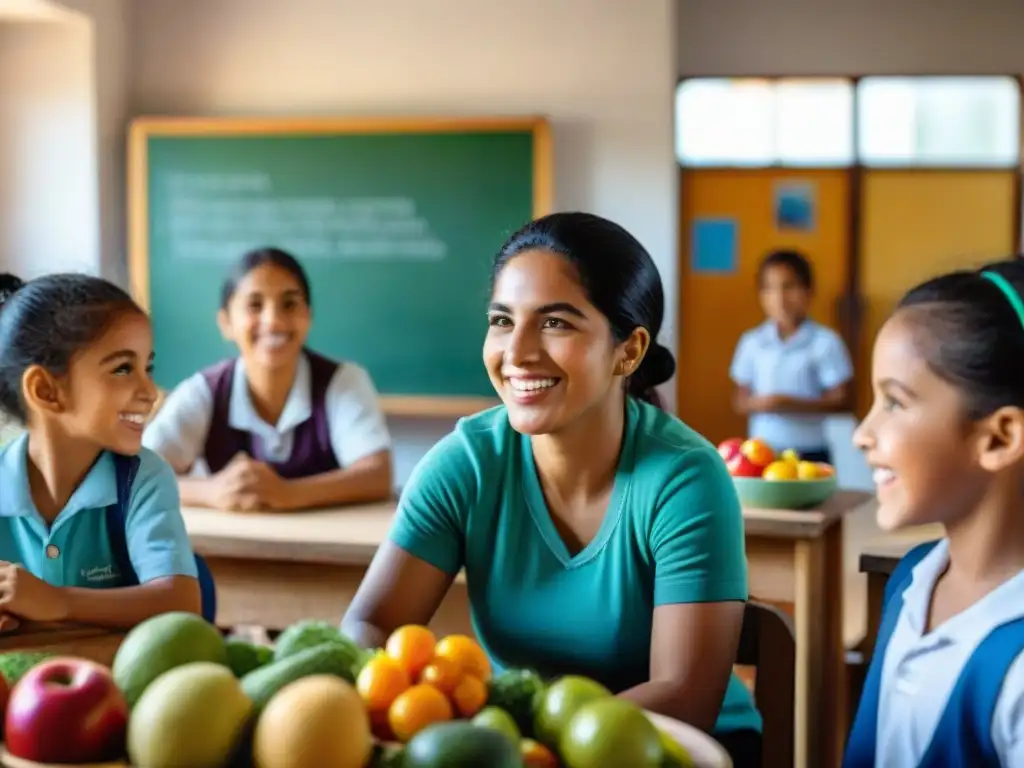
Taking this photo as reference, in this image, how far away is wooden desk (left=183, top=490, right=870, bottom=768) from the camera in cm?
233

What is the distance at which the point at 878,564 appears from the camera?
212 centimetres

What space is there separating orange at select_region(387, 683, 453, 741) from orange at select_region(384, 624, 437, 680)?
2.3 inches

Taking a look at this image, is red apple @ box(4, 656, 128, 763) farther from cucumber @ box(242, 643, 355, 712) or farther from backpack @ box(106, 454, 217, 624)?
backpack @ box(106, 454, 217, 624)

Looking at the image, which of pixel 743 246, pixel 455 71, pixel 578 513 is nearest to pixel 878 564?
pixel 578 513

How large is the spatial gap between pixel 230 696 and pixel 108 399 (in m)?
0.86

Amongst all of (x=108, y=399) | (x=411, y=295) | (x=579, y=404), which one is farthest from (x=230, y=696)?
(x=411, y=295)

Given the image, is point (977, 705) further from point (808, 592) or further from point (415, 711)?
point (808, 592)

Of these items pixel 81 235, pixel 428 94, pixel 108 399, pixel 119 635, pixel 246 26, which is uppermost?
pixel 246 26

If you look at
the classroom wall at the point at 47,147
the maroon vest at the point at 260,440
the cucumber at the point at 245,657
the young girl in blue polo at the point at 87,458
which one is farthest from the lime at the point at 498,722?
the classroom wall at the point at 47,147

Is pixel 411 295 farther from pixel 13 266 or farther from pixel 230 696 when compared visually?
pixel 230 696

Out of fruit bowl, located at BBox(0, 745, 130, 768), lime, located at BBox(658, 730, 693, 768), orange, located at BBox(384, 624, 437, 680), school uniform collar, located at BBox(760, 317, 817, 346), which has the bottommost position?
lime, located at BBox(658, 730, 693, 768)

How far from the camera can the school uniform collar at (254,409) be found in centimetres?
285

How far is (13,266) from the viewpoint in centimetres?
480

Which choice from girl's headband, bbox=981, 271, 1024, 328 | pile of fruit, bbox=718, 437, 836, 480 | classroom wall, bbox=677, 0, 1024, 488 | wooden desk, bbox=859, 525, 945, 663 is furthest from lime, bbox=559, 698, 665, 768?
classroom wall, bbox=677, 0, 1024, 488
